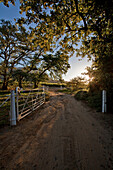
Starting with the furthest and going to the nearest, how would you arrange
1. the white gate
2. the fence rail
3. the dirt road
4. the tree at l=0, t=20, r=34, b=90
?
the tree at l=0, t=20, r=34, b=90 → the white gate → the fence rail → the dirt road

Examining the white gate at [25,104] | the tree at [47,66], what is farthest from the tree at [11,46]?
the white gate at [25,104]

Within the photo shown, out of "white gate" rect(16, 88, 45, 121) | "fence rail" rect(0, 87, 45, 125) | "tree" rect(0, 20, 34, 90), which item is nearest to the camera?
"fence rail" rect(0, 87, 45, 125)

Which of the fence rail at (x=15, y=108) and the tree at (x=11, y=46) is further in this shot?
the tree at (x=11, y=46)

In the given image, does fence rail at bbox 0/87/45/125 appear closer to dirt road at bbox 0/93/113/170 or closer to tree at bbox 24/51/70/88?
dirt road at bbox 0/93/113/170

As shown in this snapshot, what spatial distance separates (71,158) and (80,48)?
6485 millimetres

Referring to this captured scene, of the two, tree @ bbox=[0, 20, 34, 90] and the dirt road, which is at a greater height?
tree @ bbox=[0, 20, 34, 90]

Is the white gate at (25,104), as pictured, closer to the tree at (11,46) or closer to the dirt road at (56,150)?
the dirt road at (56,150)

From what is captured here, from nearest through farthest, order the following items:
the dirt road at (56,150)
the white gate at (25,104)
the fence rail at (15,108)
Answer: the dirt road at (56,150)
the fence rail at (15,108)
the white gate at (25,104)

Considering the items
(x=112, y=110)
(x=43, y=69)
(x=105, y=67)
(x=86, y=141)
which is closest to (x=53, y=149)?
(x=86, y=141)

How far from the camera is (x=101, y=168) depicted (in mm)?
1600

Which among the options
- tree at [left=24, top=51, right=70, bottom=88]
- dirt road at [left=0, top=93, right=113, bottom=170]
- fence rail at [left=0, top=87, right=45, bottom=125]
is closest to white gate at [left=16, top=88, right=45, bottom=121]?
fence rail at [left=0, top=87, right=45, bottom=125]

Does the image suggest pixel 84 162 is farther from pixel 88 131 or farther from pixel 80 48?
pixel 80 48

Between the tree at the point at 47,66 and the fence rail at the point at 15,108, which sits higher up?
the tree at the point at 47,66

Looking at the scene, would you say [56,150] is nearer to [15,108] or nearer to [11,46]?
[15,108]
